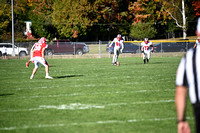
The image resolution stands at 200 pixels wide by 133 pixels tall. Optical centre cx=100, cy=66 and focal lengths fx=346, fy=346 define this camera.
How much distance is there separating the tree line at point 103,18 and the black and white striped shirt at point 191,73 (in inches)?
1881

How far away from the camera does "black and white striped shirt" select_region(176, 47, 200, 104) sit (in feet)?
11.5

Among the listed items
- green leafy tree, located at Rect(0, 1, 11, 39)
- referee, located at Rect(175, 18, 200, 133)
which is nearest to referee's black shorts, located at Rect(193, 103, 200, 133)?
referee, located at Rect(175, 18, 200, 133)

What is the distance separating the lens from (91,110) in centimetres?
756

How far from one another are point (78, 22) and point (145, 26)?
10138 millimetres

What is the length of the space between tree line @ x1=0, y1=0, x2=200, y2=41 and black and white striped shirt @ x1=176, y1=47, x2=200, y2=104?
47.8m

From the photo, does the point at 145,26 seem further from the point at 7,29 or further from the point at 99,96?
the point at 99,96

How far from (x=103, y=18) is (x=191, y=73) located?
53.9 meters

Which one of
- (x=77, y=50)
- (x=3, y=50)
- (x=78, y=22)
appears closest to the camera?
(x=3, y=50)

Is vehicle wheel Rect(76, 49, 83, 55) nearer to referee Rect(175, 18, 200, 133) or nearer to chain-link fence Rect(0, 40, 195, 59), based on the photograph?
chain-link fence Rect(0, 40, 195, 59)

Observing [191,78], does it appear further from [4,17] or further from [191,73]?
[4,17]

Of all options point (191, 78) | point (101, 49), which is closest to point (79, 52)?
point (101, 49)

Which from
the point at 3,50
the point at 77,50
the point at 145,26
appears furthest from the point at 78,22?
the point at 3,50

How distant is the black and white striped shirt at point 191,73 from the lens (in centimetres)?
352

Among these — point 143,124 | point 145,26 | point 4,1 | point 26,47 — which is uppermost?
point 4,1
